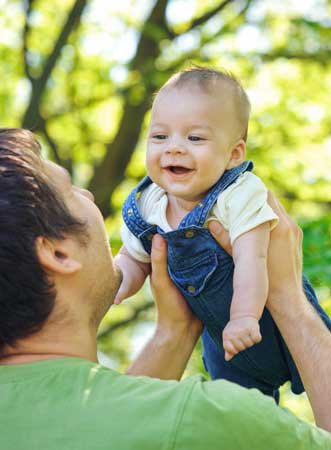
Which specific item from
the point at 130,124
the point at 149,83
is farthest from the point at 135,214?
the point at 130,124

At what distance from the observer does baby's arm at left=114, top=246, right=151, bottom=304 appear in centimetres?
281

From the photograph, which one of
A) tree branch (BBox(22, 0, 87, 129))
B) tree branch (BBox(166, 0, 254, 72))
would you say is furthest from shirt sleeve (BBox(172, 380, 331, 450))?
tree branch (BBox(166, 0, 254, 72))

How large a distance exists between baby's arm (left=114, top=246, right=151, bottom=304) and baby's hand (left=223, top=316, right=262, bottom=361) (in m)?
0.49

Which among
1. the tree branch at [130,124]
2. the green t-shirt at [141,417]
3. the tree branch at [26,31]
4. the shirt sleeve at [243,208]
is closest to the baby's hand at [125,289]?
the shirt sleeve at [243,208]

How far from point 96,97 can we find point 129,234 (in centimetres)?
870

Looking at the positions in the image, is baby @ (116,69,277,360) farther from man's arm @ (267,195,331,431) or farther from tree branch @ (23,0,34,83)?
tree branch @ (23,0,34,83)

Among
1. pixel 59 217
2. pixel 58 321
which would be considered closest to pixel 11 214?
pixel 59 217

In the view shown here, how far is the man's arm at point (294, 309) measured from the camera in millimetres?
2520

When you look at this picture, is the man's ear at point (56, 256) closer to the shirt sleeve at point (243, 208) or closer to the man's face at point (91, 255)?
the man's face at point (91, 255)

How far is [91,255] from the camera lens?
235 centimetres

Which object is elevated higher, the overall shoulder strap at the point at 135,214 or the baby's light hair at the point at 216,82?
the baby's light hair at the point at 216,82

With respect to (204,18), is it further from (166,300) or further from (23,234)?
(23,234)

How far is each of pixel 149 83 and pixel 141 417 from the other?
7.65 m

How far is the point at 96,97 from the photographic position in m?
11.3
